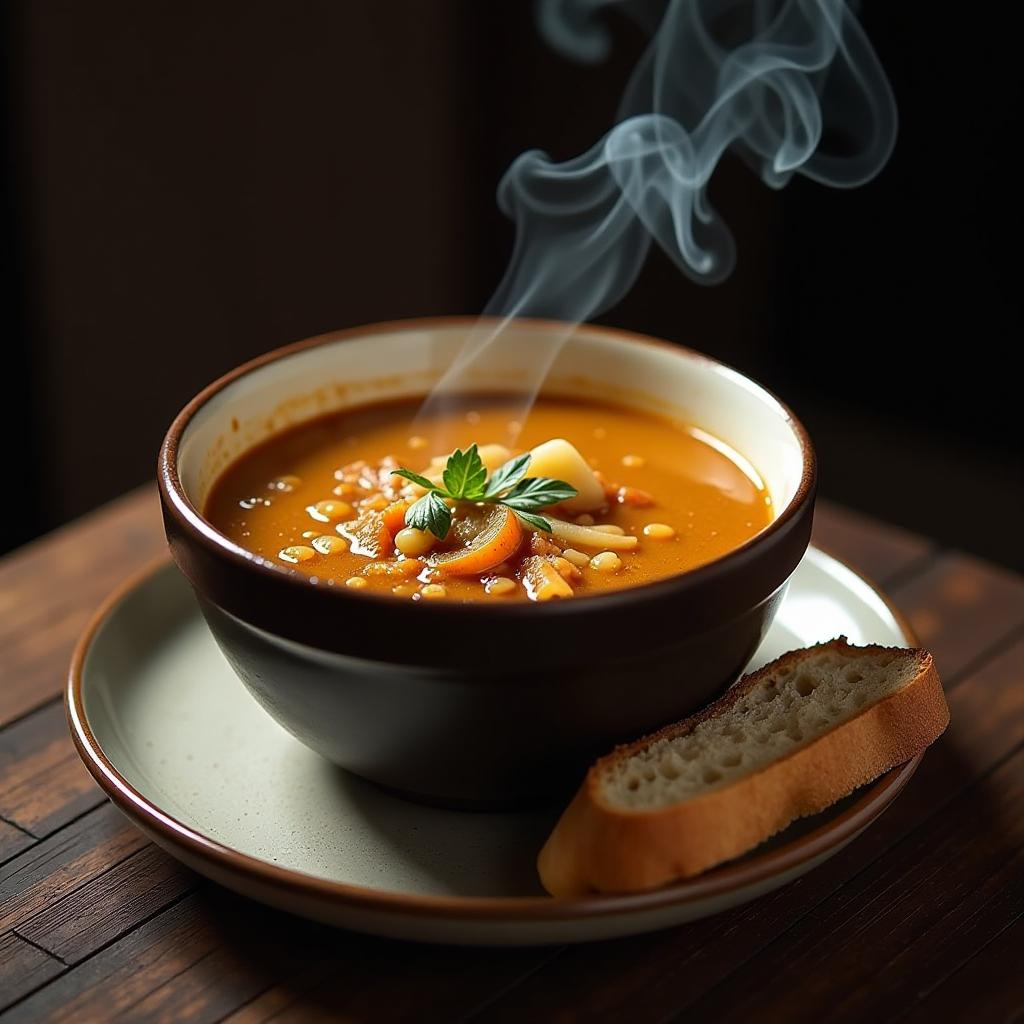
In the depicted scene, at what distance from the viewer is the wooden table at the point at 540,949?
1.46 meters

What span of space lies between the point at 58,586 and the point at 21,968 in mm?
903

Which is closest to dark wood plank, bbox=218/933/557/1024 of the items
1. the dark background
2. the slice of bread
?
the slice of bread

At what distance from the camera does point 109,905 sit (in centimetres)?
161

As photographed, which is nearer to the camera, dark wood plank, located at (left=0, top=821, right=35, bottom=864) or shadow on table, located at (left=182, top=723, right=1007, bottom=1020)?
shadow on table, located at (left=182, top=723, right=1007, bottom=1020)

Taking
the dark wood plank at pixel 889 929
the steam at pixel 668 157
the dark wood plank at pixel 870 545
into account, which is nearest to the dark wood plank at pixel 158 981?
the dark wood plank at pixel 889 929

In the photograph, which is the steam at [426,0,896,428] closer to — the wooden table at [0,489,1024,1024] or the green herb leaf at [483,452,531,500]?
the green herb leaf at [483,452,531,500]

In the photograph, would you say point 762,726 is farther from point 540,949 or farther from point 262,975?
point 262,975

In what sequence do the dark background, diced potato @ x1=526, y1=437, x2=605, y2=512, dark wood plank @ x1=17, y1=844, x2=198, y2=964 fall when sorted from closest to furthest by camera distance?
1. dark wood plank @ x1=17, y1=844, x2=198, y2=964
2. diced potato @ x1=526, y1=437, x2=605, y2=512
3. the dark background

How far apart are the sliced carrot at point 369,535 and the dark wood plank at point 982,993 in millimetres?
805

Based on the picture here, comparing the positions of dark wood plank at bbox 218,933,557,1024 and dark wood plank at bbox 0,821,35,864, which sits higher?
dark wood plank at bbox 218,933,557,1024

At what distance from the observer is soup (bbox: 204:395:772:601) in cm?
175

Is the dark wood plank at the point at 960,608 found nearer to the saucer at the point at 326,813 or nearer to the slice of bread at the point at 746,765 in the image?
the saucer at the point at 326,813

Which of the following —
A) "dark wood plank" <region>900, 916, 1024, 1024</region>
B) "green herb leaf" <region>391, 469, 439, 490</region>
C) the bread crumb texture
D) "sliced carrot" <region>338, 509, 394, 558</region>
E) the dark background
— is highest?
"green herb leaf" <region>391, 469, 439, 490</region>

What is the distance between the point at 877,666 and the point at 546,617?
20.0 inches
